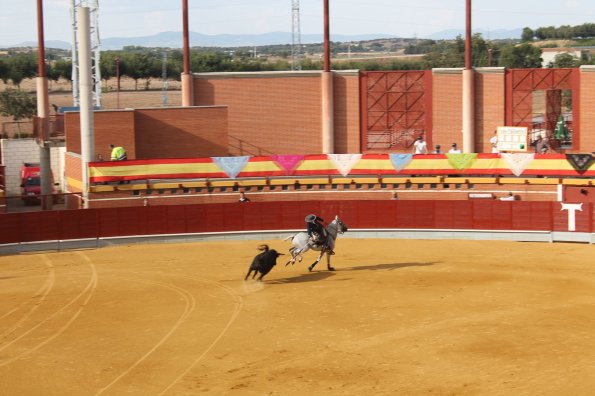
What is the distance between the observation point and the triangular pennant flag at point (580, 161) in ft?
123

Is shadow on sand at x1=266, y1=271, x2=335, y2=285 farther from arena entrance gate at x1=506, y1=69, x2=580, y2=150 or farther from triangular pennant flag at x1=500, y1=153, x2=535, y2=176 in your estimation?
arena entrance gate at x1=506, y1=69, x2=580, y2=150

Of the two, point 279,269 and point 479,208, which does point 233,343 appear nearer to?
point 279,269

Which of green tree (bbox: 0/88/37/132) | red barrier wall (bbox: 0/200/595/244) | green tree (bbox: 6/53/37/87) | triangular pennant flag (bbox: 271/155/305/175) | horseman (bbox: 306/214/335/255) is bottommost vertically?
red barrier wall (bbox: 0/200/595/244)

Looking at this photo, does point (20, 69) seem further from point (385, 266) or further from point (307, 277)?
point (307, 277)

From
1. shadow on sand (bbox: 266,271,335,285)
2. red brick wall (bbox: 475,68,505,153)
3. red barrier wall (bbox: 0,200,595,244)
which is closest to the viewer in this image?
shadow on sand (bbox: 266,271,335,285)

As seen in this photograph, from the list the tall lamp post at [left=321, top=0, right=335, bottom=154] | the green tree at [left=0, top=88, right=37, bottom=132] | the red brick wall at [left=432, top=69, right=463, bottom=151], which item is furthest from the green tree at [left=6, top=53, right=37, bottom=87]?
the red brick wall at [left=432, top=69, right=463, bottom=151]

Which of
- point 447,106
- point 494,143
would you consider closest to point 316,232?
point 494,143

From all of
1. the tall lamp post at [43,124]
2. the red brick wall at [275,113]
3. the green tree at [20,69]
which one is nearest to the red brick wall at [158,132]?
the tall lamp post at [43,124]

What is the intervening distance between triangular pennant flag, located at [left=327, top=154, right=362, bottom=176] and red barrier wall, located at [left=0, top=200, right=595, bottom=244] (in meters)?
4.76

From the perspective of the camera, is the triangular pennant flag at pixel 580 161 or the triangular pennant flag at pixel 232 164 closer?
the triangular pennant flag at pixel 580 161

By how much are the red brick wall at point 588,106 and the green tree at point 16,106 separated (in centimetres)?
5135

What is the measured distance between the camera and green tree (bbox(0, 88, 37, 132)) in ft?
267

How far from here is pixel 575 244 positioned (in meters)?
33.5

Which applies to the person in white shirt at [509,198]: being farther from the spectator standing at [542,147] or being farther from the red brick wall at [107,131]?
the red brick wall at [107,131]
